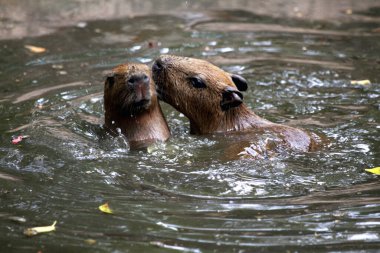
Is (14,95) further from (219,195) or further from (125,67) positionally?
(219,195)

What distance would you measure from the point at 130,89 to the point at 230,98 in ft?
3.82

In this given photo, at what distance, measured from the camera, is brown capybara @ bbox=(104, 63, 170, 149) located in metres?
7.22

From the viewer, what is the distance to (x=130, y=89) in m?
7.22

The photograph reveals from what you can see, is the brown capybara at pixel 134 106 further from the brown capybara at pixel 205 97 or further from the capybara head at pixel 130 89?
the brown capybara at pixel 205 97

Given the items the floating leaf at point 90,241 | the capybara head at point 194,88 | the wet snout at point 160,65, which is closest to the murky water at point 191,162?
the floating leaf at point 90,241

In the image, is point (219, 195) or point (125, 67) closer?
point (219, 195)

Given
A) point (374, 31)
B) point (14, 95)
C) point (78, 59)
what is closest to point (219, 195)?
point (14, 95)

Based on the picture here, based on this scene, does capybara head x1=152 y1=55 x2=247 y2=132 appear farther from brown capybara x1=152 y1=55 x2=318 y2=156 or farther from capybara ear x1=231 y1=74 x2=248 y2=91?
capybara ear x1=231 y1=74 x2=248 y2=91

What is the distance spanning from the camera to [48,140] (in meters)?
7.48

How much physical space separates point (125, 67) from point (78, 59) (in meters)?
3.96

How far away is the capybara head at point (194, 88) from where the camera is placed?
7691mm

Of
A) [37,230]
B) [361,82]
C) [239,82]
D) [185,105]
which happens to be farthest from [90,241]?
[361,82]

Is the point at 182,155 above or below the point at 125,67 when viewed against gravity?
below

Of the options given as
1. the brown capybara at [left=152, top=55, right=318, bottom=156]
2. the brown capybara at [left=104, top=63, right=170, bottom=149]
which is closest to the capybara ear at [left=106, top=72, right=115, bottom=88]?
the brown capybara at [left=104, top=63, right=170, bottom=149]
